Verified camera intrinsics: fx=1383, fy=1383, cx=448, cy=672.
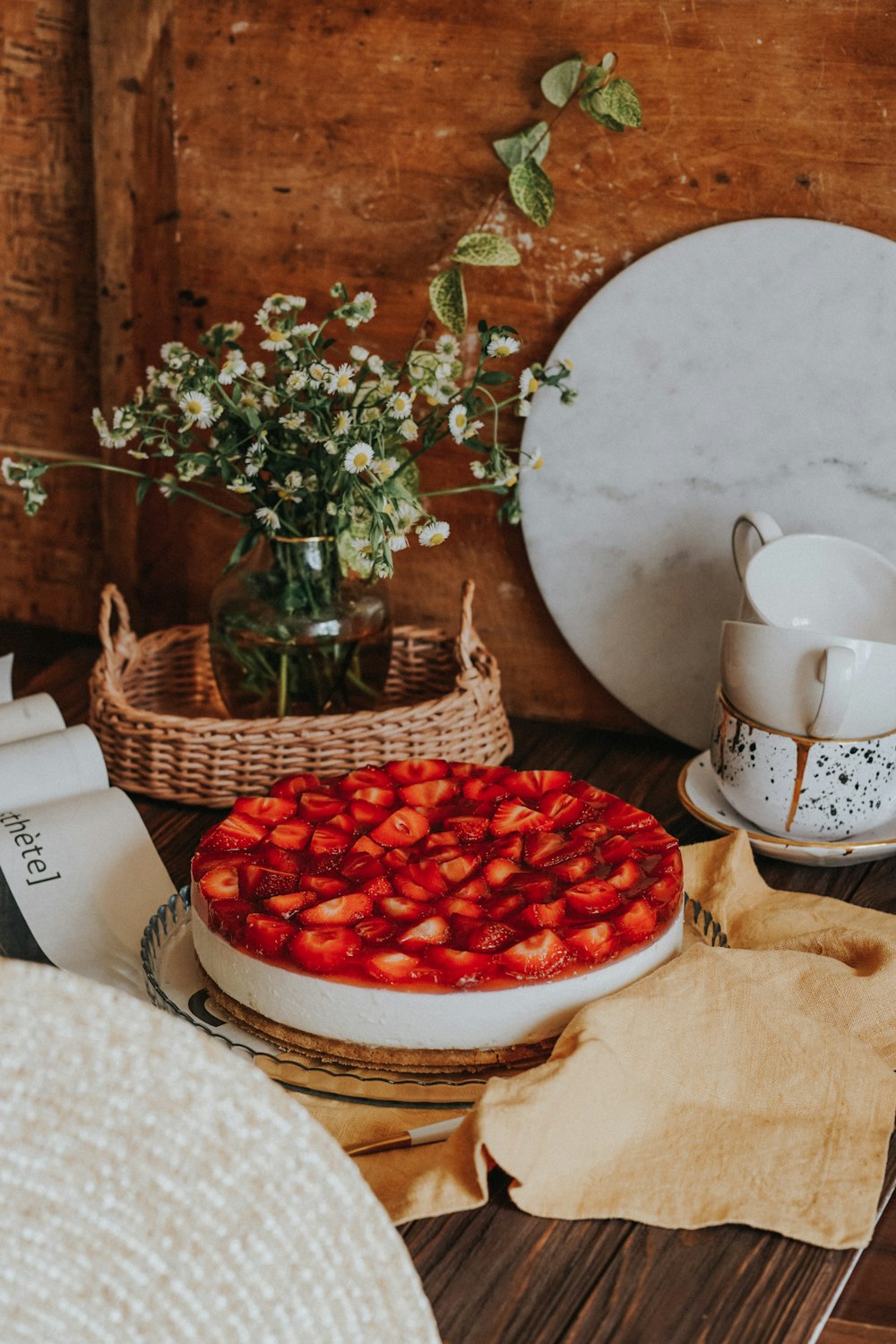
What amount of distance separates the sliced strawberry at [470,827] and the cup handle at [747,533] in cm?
37

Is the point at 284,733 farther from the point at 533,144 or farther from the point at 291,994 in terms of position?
the point at 533,144

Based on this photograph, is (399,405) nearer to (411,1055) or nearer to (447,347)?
(447,347)

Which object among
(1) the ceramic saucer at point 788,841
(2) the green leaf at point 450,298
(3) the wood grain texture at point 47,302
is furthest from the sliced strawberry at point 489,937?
(3) the wood grain texture at point 47,302

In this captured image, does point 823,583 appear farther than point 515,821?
Yes

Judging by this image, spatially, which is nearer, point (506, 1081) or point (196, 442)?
point (506, 1081)

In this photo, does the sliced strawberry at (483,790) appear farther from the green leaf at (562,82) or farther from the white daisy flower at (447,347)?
the green leaf at (562,82)

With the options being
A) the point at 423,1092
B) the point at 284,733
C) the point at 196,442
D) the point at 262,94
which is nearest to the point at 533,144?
the point at 262,94

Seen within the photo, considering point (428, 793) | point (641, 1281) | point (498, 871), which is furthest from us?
point (428, 793)

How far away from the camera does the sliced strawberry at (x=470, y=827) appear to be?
961 millimetres

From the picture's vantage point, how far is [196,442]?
4.96ft

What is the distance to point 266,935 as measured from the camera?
0.83 meters

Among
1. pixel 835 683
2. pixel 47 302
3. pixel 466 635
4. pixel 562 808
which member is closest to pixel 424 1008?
pixel 562 808

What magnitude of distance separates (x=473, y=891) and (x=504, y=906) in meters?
0.03

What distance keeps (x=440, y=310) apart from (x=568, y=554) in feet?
0.88
